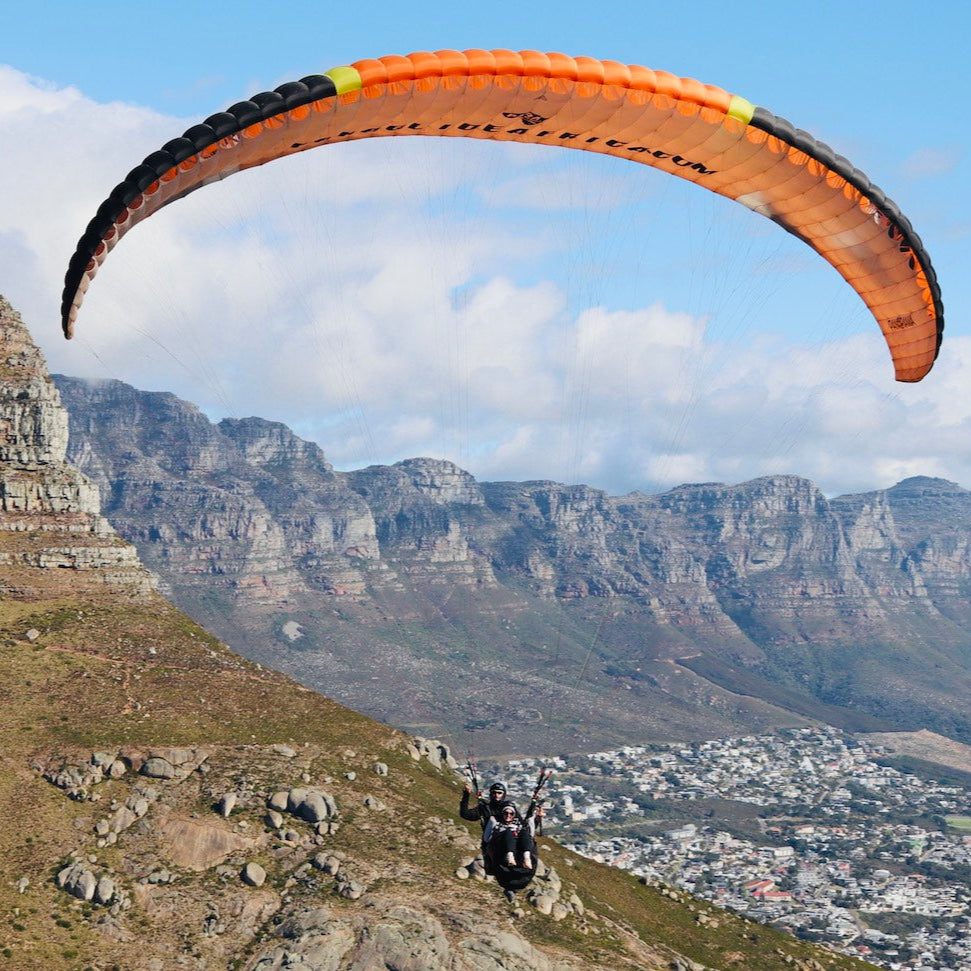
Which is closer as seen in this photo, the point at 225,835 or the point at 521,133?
the point at 521,133

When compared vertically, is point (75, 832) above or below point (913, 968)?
above

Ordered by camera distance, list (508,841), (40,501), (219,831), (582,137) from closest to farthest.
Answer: (508,841) < (582,137) < (219,831) < (40,501)

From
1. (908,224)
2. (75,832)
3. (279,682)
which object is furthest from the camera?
(279,682)

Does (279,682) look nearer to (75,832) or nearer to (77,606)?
(77,606)

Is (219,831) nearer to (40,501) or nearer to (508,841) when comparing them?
(508,841)

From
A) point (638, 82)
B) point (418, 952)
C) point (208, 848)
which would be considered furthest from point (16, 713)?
point (638, 82)

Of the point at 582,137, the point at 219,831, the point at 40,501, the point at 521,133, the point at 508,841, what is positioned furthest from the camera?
the point at 40,501

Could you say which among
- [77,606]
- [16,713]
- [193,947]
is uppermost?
[77,606]

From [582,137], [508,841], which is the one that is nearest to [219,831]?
[508,841]
